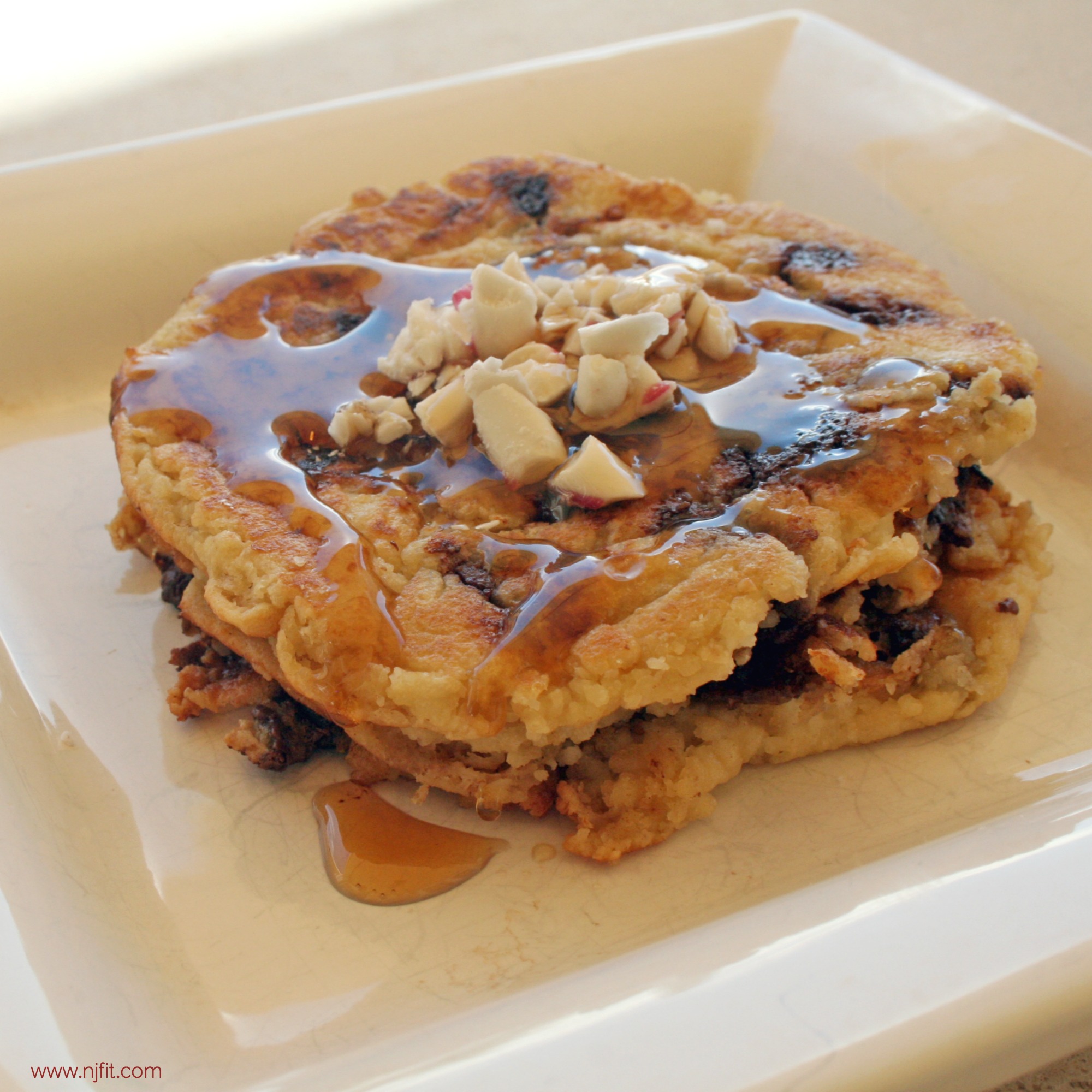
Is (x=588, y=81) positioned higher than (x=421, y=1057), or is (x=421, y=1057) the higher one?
(x=588, y=81)

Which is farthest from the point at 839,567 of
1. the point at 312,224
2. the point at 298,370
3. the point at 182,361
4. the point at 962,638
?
the point at 312,224

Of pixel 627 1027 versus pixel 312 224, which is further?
pixel 312 224

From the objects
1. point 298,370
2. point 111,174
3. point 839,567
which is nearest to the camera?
point 839,567

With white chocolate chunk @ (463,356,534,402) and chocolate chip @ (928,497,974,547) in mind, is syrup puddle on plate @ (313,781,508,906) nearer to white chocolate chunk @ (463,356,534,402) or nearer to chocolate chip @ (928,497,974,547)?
white chocolate chunk @ (463,356,534,402)

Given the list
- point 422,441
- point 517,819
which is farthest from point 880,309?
point 517,819

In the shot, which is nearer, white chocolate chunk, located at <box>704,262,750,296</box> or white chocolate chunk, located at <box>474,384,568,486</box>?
white chocolate chunk, located at <box>474,384,568,486</box>

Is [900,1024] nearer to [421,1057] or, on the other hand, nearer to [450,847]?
[421,1057]

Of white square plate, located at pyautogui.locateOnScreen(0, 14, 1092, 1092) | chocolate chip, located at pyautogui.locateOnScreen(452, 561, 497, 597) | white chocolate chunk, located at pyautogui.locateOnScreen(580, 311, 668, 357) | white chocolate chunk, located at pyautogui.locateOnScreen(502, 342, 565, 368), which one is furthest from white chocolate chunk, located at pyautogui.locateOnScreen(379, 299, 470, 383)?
white square plate, located at pyautogui.locateOnScreen(0, 14, 1092, 1092)
